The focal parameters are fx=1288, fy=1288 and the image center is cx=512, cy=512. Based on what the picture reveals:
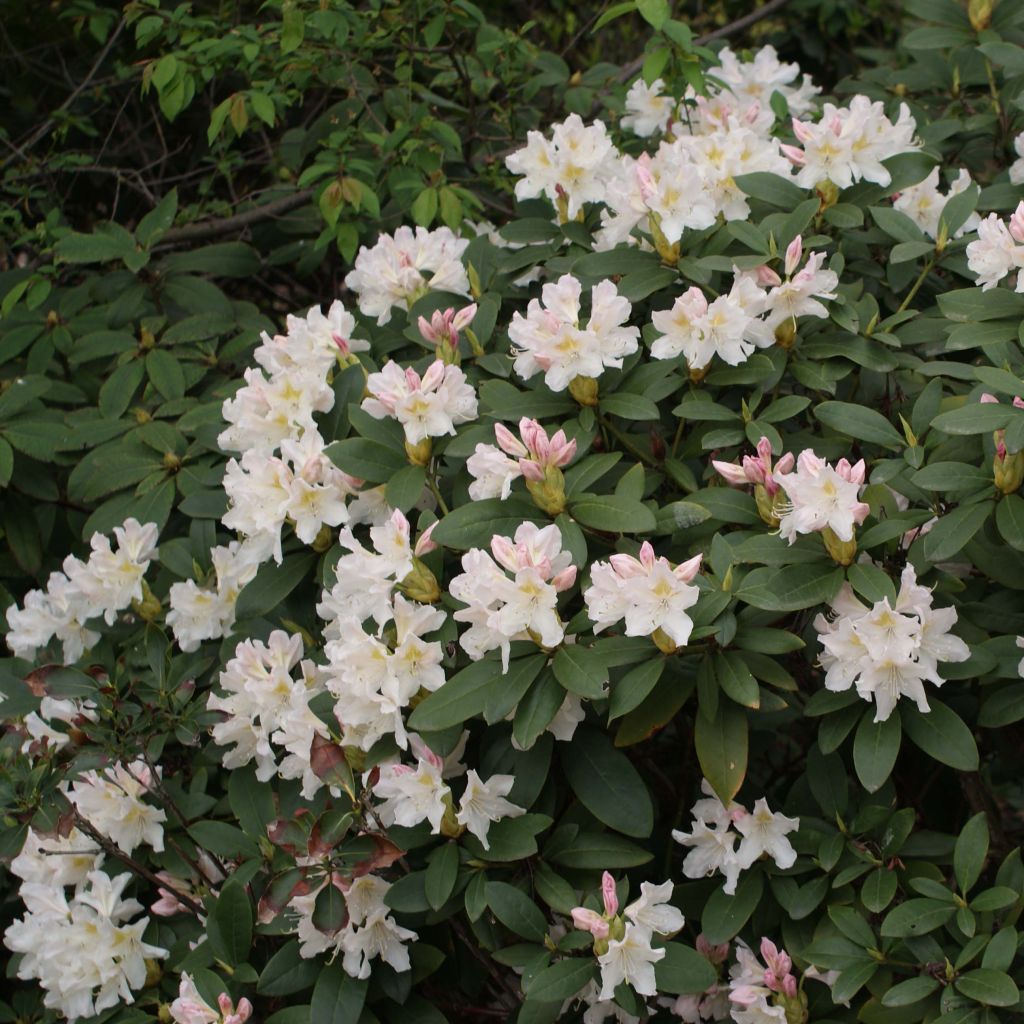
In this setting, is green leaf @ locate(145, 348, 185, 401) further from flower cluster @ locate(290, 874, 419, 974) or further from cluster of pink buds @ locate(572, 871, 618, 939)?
cluster of pink buds @ locate(572, 871, 618, 939)

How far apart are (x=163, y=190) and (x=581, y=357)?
233cm

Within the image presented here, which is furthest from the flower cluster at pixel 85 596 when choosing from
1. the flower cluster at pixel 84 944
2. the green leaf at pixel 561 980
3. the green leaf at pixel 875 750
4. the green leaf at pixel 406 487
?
the green leaf at pixel 875 750

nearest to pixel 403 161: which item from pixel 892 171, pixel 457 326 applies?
pixel 457 326

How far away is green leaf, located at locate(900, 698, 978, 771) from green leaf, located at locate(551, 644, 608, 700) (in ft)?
1.44

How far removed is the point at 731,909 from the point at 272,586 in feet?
2.87

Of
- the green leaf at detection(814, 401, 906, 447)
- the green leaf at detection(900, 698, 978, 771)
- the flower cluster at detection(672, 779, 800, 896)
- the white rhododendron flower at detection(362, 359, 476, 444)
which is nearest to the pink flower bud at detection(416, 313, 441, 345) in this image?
the white rhododendron flower at detection(362, 359, 476, 444)

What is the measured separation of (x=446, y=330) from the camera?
2.19m

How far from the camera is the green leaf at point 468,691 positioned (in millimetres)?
1742

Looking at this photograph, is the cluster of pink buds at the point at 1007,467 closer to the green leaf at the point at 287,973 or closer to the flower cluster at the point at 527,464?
the flower cluster at the point at 527,464

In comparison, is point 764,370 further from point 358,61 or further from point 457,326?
point 358,61

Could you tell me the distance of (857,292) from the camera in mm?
2176

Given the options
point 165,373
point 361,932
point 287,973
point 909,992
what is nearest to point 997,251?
point 909,992

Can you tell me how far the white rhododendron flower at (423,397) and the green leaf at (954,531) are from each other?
73 cm

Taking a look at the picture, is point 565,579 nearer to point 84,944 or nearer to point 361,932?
point 361,932
